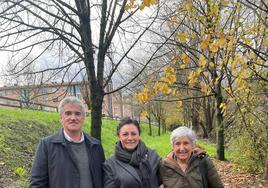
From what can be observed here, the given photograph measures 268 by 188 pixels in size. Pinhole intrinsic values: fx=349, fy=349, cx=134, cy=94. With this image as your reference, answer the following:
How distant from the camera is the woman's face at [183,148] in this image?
3705 millimetres

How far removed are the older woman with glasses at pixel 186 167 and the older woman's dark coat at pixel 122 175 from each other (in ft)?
0.48

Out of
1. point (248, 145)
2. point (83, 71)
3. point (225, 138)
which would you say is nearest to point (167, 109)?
point (225, 138)

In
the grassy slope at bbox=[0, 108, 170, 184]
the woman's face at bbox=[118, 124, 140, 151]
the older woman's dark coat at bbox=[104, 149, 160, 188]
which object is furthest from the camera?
the grassy slope at bbox=[0, 108, 170, 184]

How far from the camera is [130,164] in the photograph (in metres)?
3.52

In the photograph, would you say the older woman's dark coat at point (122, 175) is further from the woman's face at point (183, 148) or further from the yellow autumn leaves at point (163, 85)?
the yellow autumn leaves at point (163, 85)

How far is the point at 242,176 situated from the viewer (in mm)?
10156

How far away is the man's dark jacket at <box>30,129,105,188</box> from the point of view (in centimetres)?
331

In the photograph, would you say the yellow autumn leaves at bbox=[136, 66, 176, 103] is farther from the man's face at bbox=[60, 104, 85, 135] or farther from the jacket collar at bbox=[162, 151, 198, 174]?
the man's face at bbox=[60, 104, 85, 135]

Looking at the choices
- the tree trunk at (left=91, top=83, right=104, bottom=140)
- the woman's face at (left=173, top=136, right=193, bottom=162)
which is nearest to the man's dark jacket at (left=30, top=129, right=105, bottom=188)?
the woman's face at (left=173, top=136, right=193, bottom=162)

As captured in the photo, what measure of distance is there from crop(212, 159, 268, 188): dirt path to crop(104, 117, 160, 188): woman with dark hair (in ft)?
19.6

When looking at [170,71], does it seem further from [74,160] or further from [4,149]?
[4,149]

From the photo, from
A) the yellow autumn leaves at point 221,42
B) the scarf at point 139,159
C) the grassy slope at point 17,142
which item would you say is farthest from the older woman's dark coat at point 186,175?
the grassy slope at point 17,142

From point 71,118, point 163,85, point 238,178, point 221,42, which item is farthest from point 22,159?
point 221,42

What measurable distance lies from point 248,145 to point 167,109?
97.3 ft
